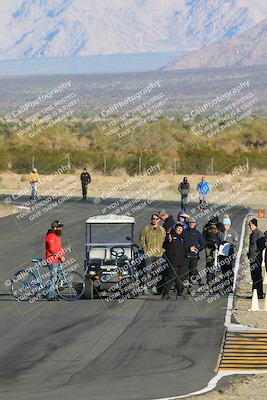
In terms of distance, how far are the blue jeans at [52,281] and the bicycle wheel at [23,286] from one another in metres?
0.39

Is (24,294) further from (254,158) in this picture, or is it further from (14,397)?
(254,158)

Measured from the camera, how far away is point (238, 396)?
51.5 ft

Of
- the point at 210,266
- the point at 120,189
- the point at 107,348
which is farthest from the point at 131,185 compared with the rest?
the point at 107,348

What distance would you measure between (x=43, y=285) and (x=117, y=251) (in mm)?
1837

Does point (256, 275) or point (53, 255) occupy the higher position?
point (53, 255)

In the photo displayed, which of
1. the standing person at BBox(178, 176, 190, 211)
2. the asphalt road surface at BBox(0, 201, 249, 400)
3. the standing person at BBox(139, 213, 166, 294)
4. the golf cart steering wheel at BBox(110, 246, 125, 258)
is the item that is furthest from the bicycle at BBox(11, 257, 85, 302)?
the standing person at BBox(178, 176, 190, 211)

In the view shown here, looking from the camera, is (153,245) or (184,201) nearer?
(153,245)

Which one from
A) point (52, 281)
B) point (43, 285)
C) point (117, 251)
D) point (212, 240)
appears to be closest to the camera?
point (52, 281)

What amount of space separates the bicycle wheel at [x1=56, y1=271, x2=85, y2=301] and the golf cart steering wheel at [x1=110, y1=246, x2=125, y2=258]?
880 mm

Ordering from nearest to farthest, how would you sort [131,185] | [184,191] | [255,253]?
[255,253]
[184,191]
[131,185]

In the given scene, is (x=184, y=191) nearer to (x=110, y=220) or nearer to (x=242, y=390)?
(x=110, y=220)

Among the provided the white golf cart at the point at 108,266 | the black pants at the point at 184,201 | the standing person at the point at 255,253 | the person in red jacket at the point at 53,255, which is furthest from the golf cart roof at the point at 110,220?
the black pants at the point at 184,201

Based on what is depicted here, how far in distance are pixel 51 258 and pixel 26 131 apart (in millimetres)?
81605

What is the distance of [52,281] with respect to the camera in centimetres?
2517
